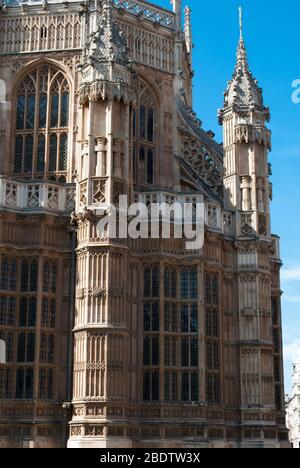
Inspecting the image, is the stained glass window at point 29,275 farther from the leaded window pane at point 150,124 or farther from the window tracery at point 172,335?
the leaded window pane at point 150,124

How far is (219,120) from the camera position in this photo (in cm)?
3488

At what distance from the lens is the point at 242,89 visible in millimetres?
34719

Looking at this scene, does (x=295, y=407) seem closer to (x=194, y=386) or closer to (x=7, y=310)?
(x=194, y=386)

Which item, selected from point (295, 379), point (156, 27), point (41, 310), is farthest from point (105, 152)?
point (295, 379)

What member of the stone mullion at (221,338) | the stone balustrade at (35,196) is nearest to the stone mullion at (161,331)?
the stone mullion at (221,338)

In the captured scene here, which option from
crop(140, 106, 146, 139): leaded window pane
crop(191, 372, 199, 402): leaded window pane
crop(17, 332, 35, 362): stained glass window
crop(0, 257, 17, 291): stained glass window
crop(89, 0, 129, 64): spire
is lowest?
crop(191, 372, 199, 402): leaded window pane

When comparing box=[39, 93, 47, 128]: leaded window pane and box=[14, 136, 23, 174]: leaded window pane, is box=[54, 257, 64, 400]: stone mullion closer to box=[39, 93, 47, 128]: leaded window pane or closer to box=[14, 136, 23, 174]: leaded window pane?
box=[14, 136, 23, 174]: leaded window pane

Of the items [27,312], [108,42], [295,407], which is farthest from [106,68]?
[295,407]

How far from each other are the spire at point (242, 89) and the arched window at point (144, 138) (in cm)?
339

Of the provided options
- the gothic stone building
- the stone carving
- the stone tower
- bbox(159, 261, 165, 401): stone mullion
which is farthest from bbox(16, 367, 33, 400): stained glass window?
the stone carving

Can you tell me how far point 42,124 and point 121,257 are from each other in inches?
335

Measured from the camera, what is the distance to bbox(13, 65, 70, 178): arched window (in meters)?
33.8

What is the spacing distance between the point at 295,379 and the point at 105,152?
7217 cm

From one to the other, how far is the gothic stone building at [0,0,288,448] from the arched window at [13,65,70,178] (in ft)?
0.20
